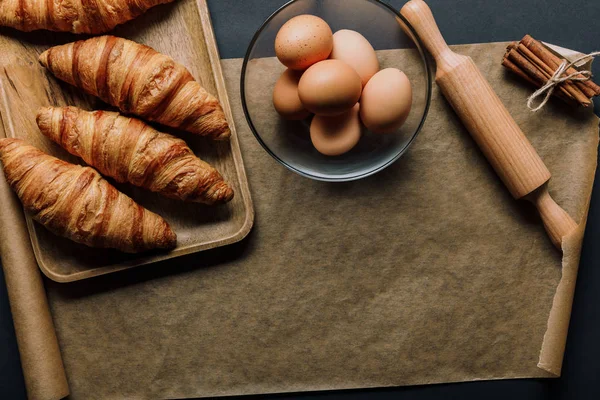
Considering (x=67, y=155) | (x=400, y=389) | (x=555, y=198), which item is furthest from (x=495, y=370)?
(x=67, y=155)

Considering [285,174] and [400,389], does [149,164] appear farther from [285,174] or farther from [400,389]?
[400,389]

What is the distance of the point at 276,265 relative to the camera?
125 centimetres

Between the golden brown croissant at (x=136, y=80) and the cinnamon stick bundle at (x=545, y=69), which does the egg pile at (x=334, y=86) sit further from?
the cinnamon stick bundle at (x=545, y=69)

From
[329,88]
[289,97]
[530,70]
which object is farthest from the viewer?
[530,70]

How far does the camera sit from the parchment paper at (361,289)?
48.4 inches

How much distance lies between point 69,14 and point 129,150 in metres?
0.31

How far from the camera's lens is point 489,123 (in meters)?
1.15

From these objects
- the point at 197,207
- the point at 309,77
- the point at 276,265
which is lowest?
the point at 276,265

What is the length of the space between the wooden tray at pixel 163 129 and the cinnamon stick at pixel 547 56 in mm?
697

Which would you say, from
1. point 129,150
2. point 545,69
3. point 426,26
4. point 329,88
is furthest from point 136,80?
point 545,69

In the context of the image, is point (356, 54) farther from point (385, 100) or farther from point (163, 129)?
point (163, 129)

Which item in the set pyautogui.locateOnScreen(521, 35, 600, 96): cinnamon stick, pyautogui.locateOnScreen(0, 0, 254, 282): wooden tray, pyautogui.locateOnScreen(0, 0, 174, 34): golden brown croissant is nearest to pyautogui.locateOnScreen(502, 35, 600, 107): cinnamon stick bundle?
pyautogui.locateOnScreen(521, 35, 600, 96): cinnamon stick

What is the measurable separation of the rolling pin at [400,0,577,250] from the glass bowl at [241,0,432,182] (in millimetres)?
51

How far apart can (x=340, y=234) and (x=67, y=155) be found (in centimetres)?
66
